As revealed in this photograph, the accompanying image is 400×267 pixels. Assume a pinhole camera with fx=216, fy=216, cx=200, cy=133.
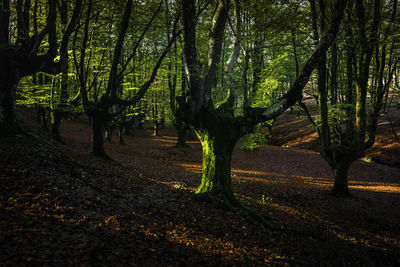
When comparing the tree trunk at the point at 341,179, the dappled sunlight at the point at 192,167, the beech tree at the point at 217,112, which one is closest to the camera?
the beech tree at the point at 217,112

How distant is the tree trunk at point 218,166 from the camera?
22.8 feet

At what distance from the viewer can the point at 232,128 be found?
22.9 feet

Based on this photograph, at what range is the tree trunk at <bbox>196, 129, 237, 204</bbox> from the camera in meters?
6.96

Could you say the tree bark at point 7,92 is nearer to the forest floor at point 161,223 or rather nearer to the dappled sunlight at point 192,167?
the forest floor at point 161,223

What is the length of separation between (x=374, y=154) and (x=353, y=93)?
13.8m

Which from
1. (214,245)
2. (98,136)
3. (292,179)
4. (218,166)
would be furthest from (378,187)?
(98,136)

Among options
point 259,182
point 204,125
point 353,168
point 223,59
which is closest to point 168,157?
point 259,182

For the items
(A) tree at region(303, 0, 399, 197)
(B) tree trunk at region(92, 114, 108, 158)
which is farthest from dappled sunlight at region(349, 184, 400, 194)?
(B) tree trunk at region(92, 114, 108, 158)

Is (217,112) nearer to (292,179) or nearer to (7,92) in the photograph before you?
(7,92)

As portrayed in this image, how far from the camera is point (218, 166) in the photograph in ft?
22.9

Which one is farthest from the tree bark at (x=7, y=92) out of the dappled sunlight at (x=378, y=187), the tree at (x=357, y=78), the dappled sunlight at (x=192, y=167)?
the dappled sunlight at (x=378, y=187)

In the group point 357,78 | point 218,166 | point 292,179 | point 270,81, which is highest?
point 270,81

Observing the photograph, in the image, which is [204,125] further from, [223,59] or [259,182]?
[223,59]

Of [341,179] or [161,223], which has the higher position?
[341,179]
